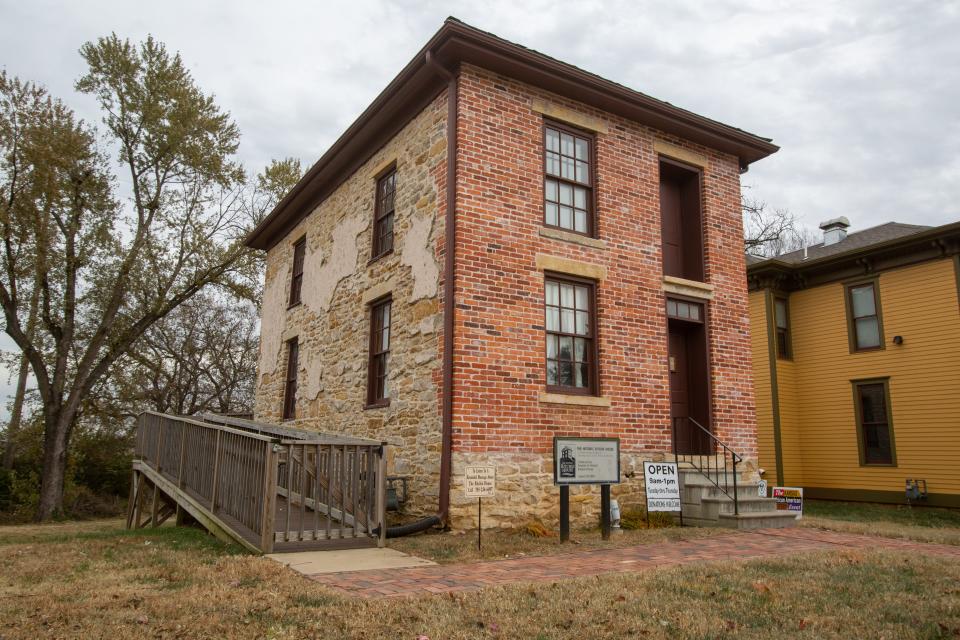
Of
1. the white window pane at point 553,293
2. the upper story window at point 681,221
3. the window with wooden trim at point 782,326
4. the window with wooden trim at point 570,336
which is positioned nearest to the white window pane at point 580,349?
the window with wooden trim at point 570,336

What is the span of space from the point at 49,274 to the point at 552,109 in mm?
17566

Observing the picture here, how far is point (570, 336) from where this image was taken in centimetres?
1016

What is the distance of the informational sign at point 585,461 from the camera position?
805cm

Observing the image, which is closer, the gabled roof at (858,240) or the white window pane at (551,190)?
the white window pane at (551,190)

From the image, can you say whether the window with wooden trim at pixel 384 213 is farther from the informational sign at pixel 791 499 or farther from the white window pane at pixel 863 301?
the white window pane at pixel 863 301

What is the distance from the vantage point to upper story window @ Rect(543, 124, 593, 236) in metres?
10.5

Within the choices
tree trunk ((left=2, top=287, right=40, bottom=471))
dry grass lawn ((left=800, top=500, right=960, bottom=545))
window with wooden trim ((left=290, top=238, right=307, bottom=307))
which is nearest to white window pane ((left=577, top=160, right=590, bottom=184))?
dry grass lawn ((left=800, top=500, right=960, bottom=545))

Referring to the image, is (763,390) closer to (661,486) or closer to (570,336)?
(661,486)

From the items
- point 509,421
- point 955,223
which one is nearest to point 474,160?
point 509,421

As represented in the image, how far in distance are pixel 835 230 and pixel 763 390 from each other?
5.84m

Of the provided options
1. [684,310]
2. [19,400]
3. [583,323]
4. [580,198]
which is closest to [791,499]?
[684,310]

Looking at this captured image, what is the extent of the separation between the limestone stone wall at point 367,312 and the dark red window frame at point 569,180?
5.53ft

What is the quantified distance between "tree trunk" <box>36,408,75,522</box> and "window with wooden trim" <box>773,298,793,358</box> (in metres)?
20.9

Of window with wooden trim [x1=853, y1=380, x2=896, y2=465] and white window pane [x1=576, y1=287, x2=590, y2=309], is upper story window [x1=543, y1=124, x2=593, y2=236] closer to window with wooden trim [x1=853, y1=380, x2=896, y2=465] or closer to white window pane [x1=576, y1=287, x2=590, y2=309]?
white window pane [x1=576, y1=287, x2=590, y2=309]
